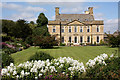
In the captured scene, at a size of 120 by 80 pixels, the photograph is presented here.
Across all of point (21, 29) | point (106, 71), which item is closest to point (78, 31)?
point (21, 29)

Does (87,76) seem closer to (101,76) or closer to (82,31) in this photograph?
(101,76)

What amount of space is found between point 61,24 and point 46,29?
14.0 feet

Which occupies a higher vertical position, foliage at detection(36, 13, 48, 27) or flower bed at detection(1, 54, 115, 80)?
foliage at detection(36, 13, 48, 27)

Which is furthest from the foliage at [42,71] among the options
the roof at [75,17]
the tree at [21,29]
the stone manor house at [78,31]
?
the roof at [75,17]

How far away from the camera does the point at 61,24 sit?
34.8 m

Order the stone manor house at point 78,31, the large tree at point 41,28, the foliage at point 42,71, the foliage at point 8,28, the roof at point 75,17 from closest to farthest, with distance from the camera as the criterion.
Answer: the foliage at point 42,71
the foliage at point 8,28
the large tree at point 41,28
the stone manor house at point 78,31
the roof at point 75,17

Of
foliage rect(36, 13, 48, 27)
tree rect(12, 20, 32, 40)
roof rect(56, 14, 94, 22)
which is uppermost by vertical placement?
roof rect(56, 14, 94, 22)

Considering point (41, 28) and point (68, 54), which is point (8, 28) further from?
point (68, 54)

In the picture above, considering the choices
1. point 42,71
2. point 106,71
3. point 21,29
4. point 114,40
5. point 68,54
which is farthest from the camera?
point 21,29

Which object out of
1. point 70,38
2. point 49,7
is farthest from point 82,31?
point 49,7

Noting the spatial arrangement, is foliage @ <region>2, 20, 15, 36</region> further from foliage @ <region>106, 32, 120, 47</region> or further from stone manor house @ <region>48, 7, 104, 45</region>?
foliage @ <region>106, 32, 120, 47</region>

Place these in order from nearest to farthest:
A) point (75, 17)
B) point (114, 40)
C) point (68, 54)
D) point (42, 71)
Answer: point (42, 71) < point (68, 54) < point (114, 40) < point (75, 17)

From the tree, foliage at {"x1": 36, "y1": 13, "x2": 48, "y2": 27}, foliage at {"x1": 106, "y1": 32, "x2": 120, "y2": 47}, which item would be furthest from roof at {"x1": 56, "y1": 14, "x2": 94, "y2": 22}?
foliage at {"x1": 106, "y1": 32, "x2": 120, "y2": 47}

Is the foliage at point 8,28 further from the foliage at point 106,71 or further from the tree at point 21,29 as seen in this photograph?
the foliage at point 106,71
